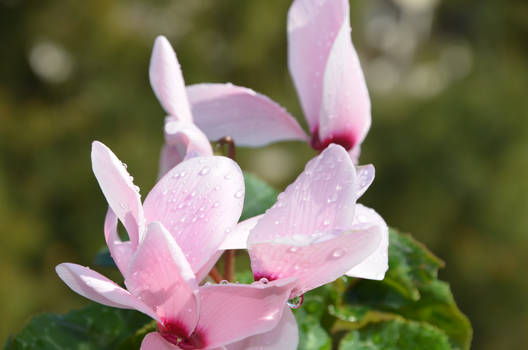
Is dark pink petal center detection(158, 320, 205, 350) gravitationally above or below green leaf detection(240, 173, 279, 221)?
above

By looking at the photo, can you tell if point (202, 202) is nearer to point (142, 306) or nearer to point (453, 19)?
point (142, 306)

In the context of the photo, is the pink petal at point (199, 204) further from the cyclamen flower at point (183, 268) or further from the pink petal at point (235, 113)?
the pink petal at point (235, 113)

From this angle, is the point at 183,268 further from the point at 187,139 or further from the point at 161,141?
the point at 161,141

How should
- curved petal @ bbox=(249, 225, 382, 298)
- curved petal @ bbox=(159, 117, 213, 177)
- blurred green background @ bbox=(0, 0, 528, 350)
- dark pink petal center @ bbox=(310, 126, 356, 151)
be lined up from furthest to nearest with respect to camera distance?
blurred green background @ bbox=(0, 0, 528, 350), dark pink petal center @ bbox=(310, 126, 356, 151), curved petal @ bbox=(159, 117, 213, 177), curved petal @ bbox=(249, 225, 382, 298)

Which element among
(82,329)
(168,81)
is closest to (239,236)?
(168,81)

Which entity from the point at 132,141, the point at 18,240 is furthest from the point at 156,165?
the point at 18,240

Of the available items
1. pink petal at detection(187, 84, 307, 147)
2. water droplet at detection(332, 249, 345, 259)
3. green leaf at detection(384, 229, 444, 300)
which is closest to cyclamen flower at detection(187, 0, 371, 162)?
pink petal at detection(187, 84, 307, 147)

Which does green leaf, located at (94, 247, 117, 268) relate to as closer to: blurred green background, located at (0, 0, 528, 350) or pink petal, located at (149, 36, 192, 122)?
→ pink petal, located at (149, 36, 192, 122)
